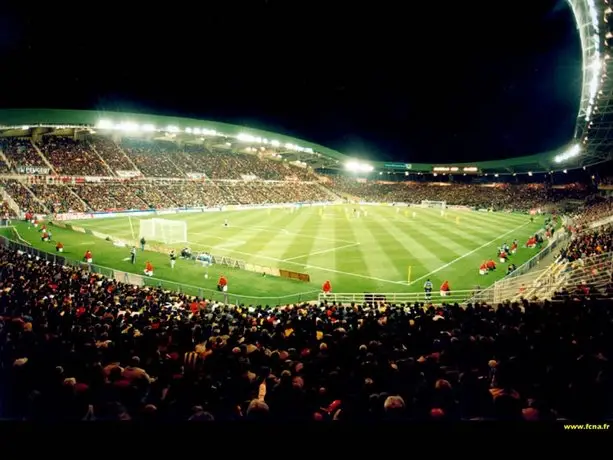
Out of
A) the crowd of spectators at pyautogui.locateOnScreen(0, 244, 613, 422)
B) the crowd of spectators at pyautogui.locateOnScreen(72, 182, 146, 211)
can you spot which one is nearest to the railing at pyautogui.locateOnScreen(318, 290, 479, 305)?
the crowd of spectators at pyautogui.locateOnScreen(0, 244, 613, 422)

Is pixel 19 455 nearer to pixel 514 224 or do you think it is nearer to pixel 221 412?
pixel 221 412

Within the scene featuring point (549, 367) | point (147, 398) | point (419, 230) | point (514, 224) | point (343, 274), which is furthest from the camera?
point (514, 224)

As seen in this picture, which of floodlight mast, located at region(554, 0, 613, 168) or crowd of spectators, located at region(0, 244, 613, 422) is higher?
floodlight mast, located at region(554, 0, 613, 168)

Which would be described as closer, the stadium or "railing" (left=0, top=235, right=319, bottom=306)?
the stadium

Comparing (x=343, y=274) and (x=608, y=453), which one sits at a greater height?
(x=608, y=453)

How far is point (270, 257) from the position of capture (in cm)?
2884

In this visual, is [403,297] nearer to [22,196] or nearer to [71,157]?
[22,196]

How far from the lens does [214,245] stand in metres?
33.3

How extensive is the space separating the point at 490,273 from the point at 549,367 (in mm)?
21692

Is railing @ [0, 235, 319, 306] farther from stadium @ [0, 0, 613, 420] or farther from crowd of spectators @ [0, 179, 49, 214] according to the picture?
crowd of spectators @ [0, 179, 49, 214]

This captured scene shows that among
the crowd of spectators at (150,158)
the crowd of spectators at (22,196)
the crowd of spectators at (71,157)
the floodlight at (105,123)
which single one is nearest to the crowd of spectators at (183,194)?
the crowd of spectators at (150,158)

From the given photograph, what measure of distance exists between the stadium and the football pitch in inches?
8.4

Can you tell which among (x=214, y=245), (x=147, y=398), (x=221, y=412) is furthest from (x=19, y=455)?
(x=214, y=245)

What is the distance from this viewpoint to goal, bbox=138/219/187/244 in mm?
33184
